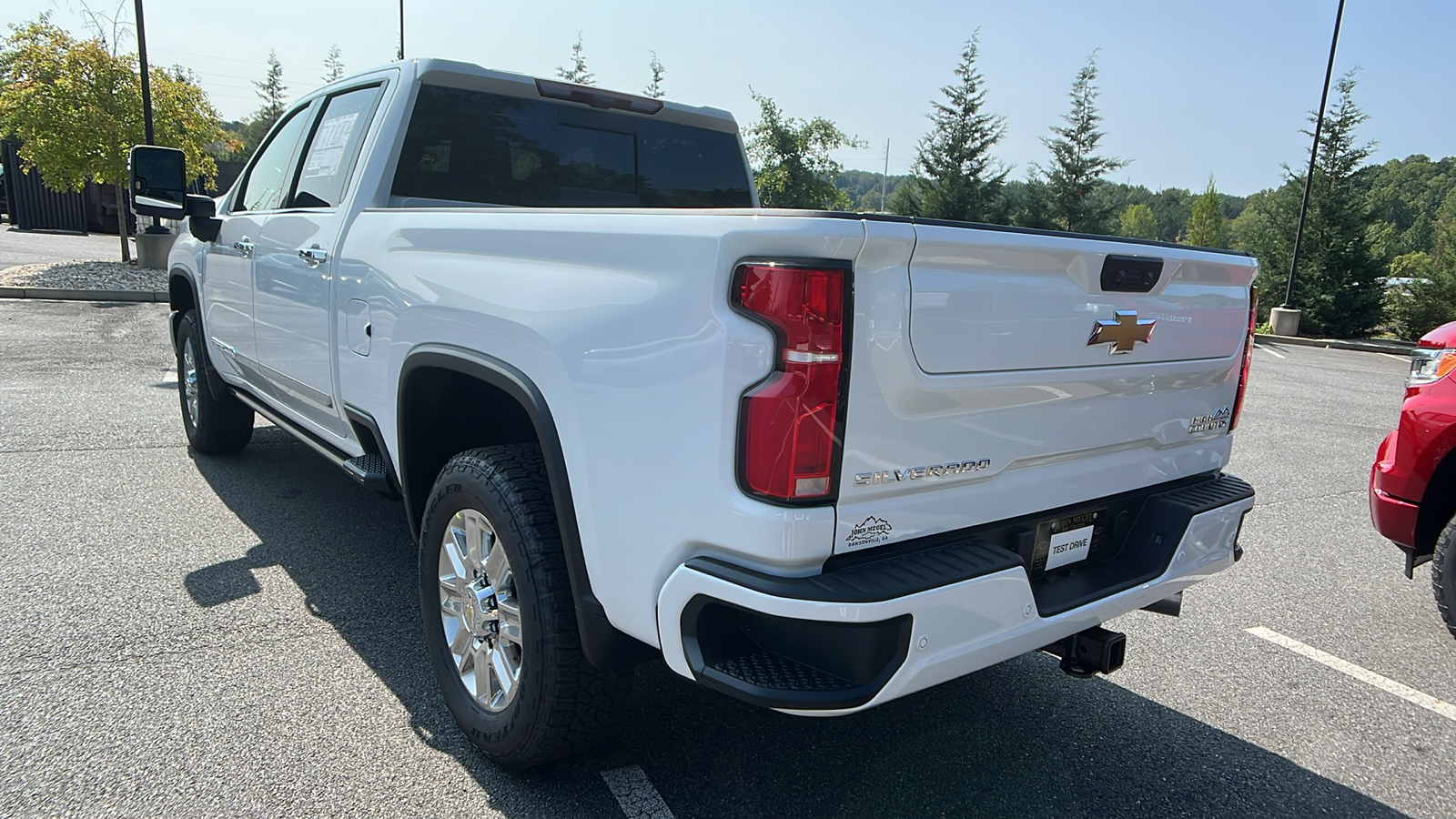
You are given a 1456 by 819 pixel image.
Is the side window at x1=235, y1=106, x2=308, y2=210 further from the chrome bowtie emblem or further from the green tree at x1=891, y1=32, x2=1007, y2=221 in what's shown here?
the green tree at x1=891, y1=32, x2=1007, y2=221

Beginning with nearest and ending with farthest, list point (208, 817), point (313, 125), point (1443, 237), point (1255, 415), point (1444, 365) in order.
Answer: point (208, 817) → point (1444, 365) → point (313, 125) → point (1255, 415) → point (1443, 237)

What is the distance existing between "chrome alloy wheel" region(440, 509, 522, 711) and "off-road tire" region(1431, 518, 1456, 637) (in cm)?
363

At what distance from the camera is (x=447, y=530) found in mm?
2709

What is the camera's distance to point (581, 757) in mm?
2629

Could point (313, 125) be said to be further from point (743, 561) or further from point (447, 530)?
point (743, 561)

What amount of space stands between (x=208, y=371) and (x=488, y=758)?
148 inches

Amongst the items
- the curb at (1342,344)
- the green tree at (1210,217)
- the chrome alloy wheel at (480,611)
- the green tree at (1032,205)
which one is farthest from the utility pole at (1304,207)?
the green tree at (1210,217)

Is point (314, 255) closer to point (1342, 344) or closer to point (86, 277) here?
point (86, 277)

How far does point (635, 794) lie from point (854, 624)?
1081 millimetres

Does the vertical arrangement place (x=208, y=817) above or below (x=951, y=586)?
below

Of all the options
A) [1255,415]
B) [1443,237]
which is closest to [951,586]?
[1255,415]

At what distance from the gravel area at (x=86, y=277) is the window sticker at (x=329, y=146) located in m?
12.3

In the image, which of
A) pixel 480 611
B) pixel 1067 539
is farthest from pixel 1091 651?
pixel 480 611

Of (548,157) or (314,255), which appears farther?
(548,157)
